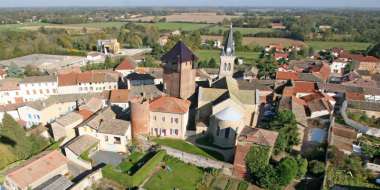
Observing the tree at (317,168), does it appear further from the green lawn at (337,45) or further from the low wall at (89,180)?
the green lawn at (337,45)

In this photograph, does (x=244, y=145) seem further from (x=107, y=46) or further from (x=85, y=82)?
(x=107, y=46)

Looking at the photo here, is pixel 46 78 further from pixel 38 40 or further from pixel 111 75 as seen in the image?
pixel 38 40

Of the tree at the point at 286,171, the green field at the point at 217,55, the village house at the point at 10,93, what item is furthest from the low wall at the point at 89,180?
the green field at the point at 217,55

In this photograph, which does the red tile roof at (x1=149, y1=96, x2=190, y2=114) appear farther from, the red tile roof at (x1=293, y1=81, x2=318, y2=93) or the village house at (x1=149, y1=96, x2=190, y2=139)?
the red tile roof at (x1=293, y1=81, x2=318, y2=93)

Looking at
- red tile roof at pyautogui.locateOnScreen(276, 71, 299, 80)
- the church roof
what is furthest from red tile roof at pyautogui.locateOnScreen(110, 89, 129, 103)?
red tile roof at pyautogui.locateOnScreen(276, 71, 299, 80)

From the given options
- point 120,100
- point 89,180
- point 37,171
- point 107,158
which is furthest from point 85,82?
point 89,180

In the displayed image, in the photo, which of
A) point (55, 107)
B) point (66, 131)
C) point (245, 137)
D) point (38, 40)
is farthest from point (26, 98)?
point (38, 40)

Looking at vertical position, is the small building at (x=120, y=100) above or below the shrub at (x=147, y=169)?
above
